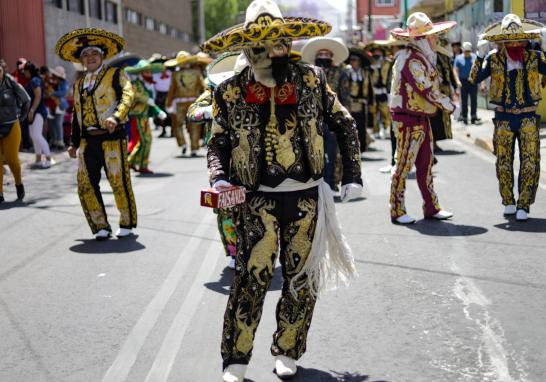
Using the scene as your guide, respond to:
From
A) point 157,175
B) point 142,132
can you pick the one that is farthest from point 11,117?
point 142,132

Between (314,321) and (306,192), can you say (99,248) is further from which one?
(306,192)

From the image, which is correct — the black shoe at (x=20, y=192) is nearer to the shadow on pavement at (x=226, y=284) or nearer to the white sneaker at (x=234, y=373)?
the shadow on pavement at (x=226, y=284)

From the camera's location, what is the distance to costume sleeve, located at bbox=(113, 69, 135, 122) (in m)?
8.68

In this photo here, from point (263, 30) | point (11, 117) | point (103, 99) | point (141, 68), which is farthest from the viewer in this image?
point (141, 68)

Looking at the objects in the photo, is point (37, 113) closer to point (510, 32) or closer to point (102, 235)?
point (102, 235)

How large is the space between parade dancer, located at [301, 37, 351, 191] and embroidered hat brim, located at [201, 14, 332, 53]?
6420mm

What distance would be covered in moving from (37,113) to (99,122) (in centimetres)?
807

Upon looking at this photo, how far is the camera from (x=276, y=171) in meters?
4.63

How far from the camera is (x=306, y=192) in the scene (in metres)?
4.74

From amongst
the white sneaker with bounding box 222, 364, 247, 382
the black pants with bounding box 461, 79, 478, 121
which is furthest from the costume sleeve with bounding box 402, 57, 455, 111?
the black pants with bounding box 461, 79, 478, 121

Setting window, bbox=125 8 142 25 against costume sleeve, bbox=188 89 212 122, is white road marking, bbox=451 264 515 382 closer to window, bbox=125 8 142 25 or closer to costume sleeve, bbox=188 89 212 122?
costume sleeve, bbox=188 89 212 122

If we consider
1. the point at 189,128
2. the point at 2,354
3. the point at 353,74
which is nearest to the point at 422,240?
the point at 2,354

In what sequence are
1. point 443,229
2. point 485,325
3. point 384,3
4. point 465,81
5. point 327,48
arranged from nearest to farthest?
point 485,325 → point 443,229 → point 327,48 → point 465,81 → point 384,3

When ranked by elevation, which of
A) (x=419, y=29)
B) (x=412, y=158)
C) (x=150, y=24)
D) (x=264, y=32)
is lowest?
(x=412, y=158)
